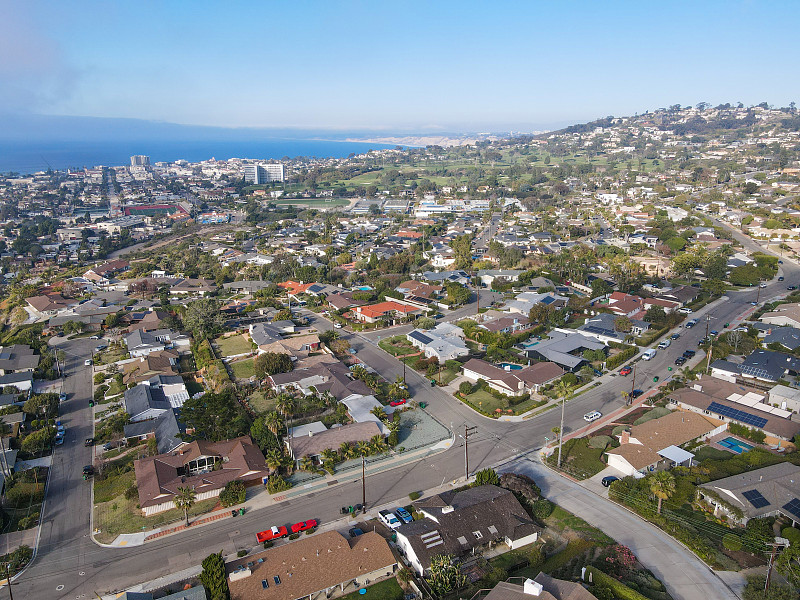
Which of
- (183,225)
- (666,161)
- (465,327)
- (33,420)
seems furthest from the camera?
(666,161)

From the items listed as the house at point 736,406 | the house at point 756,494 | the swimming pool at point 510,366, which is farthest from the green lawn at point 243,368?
the house at point 756,494

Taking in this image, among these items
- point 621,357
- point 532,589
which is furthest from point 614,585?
point 621,357

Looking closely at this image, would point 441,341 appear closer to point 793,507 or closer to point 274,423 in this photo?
point 274,423

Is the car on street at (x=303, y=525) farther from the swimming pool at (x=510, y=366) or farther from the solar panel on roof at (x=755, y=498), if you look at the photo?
the swimming pool at (x=510, y=366)

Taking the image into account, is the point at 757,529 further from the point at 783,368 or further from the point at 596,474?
the point at 783,368

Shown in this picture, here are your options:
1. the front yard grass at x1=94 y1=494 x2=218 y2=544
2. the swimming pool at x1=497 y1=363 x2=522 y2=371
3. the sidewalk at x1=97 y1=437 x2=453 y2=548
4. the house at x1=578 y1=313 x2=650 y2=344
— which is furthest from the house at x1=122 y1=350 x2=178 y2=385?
the house at x1=578 y1=313 x2=650 y2=344

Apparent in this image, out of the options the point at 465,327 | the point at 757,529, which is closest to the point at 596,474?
the point at 757,529
